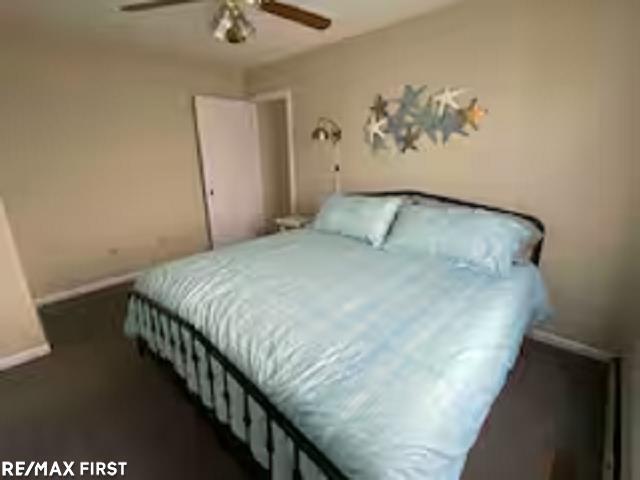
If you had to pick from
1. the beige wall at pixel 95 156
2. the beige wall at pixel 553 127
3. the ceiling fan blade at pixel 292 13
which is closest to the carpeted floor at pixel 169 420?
the beige wall at pixel 553 127

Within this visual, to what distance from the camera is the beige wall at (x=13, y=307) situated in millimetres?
2527

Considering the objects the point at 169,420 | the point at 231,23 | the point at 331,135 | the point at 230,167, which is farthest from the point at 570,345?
the point at 230,167

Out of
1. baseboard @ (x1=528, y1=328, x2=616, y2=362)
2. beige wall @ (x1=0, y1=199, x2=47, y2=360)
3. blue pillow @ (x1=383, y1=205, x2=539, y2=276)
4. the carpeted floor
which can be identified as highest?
blue pillow @ (x1=383, y1=205, x2=539, y2=276)

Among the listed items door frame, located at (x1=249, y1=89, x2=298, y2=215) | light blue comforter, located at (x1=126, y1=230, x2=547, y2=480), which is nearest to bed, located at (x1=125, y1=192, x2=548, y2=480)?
light blue comforter, located at (x1=126, y1=230, x2=547, y2=480)

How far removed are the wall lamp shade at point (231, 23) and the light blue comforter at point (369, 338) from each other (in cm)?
129

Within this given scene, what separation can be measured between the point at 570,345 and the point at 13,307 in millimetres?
3813

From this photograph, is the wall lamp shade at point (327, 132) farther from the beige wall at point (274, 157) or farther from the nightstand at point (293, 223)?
the beige wall at point (274, 157)

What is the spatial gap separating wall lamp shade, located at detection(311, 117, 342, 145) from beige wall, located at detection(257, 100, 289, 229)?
124 cm

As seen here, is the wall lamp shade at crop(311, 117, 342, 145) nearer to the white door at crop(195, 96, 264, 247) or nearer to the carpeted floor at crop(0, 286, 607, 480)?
the white door at crop(195, 96, 264, 247)

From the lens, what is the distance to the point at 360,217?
2988mm

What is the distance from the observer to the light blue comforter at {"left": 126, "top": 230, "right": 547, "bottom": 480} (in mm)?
1118

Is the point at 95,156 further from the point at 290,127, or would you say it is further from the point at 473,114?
the point at 473,114

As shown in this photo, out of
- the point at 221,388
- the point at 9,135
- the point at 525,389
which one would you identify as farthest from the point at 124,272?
the point at 525,389

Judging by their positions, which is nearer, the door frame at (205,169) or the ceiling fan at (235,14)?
the ceiling fan at (235,14)
